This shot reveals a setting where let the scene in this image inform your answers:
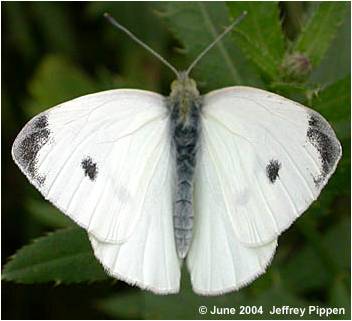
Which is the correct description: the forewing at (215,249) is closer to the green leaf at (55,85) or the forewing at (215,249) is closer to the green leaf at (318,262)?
the green leaf at (318,262)

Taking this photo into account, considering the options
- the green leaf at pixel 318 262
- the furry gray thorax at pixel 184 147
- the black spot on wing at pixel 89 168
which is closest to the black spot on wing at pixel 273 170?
the furry gray thorax at pixel 184 147

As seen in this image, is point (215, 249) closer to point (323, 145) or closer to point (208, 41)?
point (323, 145)

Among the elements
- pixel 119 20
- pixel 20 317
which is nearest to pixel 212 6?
pixel 119 20

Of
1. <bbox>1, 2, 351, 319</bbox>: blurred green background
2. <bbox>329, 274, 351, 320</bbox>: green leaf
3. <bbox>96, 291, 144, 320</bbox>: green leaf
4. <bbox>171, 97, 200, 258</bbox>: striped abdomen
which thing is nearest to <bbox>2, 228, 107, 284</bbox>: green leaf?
<bbox>1, 2, 351, 319</bbox>: blurred green background

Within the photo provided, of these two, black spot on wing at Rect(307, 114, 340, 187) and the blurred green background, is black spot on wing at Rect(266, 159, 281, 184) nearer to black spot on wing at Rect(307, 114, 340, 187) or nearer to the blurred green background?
black spot on wing at Rect(307, 114, 340, 187)

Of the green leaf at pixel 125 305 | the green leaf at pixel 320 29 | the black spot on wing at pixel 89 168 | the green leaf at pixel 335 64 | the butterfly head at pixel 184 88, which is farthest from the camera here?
the green leaf at pixel 125 305

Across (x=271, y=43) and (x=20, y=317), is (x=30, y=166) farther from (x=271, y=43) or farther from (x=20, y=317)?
(x=20, y=317)
